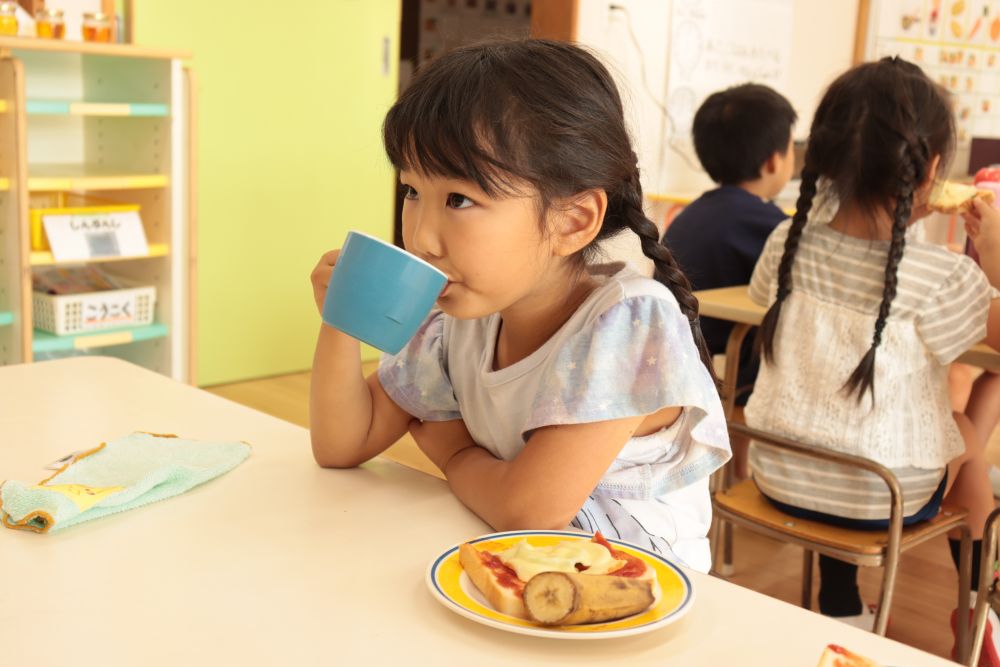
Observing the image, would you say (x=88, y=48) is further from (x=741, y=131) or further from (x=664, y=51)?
(x=664, y=51)

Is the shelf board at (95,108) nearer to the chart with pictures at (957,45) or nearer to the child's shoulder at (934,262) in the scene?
the child's shoulder at (934,262)

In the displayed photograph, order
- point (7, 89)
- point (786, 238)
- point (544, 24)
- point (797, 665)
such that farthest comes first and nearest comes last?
1. point (544, 24)
2. point (7, 89)
3. point (786, 238)
4. point (797, 665)

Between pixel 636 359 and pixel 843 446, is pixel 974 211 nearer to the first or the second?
pixel 843 446

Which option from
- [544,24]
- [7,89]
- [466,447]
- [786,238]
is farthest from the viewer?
[544,24]

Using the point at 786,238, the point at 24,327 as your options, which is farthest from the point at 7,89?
the point at 786,238

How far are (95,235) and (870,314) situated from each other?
200 cm

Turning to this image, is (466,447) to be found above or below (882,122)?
below

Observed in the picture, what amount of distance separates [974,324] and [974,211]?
0.66 ft

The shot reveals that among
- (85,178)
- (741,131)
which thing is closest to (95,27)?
(85,178)

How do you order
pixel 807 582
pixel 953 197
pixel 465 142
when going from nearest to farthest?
pixel 465 142
pixel 953 197
pixel 807 582


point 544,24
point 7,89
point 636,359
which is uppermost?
point 544,24

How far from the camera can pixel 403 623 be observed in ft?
2.29

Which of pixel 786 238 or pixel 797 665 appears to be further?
pixel 786 238

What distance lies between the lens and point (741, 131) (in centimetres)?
275
